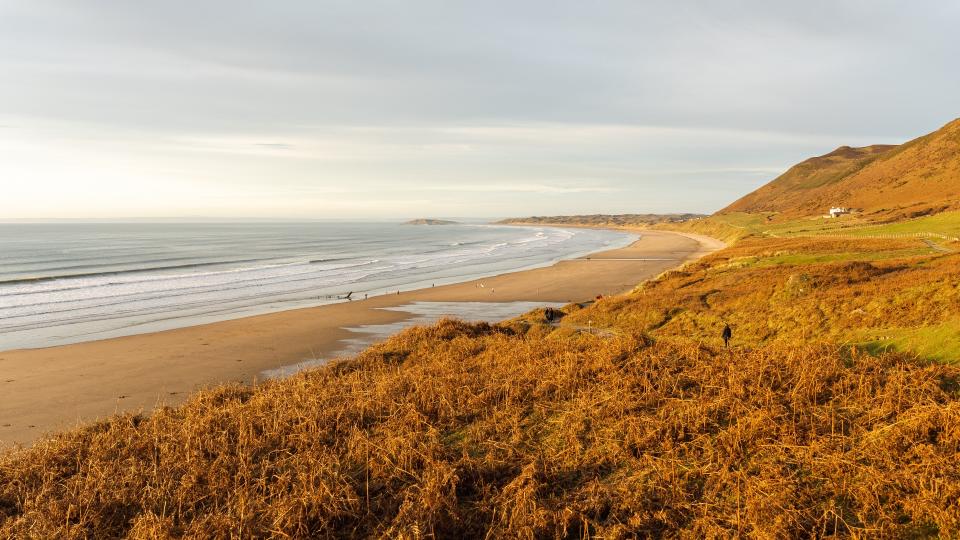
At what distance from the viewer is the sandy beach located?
65.8 feet

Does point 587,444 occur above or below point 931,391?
below

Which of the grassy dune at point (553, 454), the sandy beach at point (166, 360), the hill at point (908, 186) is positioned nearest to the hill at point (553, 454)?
the grassy dune at point (553, 454)

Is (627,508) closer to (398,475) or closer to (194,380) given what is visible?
(398,475)

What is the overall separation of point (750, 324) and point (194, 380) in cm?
2386

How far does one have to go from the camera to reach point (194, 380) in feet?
77.9

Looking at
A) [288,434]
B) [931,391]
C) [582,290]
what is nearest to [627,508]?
[931,391]

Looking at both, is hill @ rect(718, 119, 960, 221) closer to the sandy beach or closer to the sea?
the sea

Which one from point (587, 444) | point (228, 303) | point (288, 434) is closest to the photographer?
point (587, 444)

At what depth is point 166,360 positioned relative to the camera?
27.1 meters

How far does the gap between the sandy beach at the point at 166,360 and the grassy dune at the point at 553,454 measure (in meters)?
5.04

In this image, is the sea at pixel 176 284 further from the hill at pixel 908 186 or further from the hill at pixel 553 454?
the hill at pixel 908 186

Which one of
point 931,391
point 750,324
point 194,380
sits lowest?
point 194,380

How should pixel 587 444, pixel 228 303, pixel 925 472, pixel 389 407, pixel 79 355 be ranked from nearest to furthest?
pixel 925 472, pixel 587 444, pixel 389 407, pixel 79 355, pixel 228 303

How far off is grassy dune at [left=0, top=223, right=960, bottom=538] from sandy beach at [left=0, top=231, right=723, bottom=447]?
16.5ft
